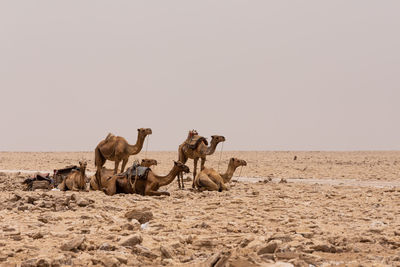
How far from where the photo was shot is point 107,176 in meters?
16.6

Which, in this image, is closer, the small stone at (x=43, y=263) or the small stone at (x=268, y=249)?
the small stone at (x=43, y=263)

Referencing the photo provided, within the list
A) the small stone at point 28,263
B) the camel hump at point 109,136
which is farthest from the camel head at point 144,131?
the small stone at point 28,263

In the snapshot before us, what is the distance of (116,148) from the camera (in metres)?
16.9

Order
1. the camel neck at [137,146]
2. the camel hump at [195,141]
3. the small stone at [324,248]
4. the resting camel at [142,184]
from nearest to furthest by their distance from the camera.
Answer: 1. the small stone at [324,248]
2. the resting camel at [142,184]
3. the camel neck at [137,146]
4. the camel hump at [195,141]

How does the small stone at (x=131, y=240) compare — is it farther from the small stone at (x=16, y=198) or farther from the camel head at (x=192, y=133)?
the camel head at (x=192, y=133)

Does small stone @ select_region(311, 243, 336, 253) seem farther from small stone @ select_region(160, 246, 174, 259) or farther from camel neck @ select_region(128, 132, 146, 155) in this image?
camel neck @ select_region(128, 132, 146, 155)

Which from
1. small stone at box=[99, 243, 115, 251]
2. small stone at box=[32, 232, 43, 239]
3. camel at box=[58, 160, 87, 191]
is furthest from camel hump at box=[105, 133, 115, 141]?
small stone at box=[99, 243, 115, 251]

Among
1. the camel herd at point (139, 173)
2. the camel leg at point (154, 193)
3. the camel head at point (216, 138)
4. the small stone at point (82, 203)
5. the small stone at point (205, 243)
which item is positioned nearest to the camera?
the small stone at point (205, 243)

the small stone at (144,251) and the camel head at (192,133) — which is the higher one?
the camel head at (192,133)

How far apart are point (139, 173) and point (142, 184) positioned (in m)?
0.37

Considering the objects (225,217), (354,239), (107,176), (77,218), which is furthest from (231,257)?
(107,176)

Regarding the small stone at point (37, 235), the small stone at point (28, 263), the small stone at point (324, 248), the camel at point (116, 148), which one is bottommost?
the small stone at point (28, 263)

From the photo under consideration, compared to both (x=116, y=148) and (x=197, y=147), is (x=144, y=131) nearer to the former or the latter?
(x=116, y=148)

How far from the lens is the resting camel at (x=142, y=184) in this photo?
14.4 meters
